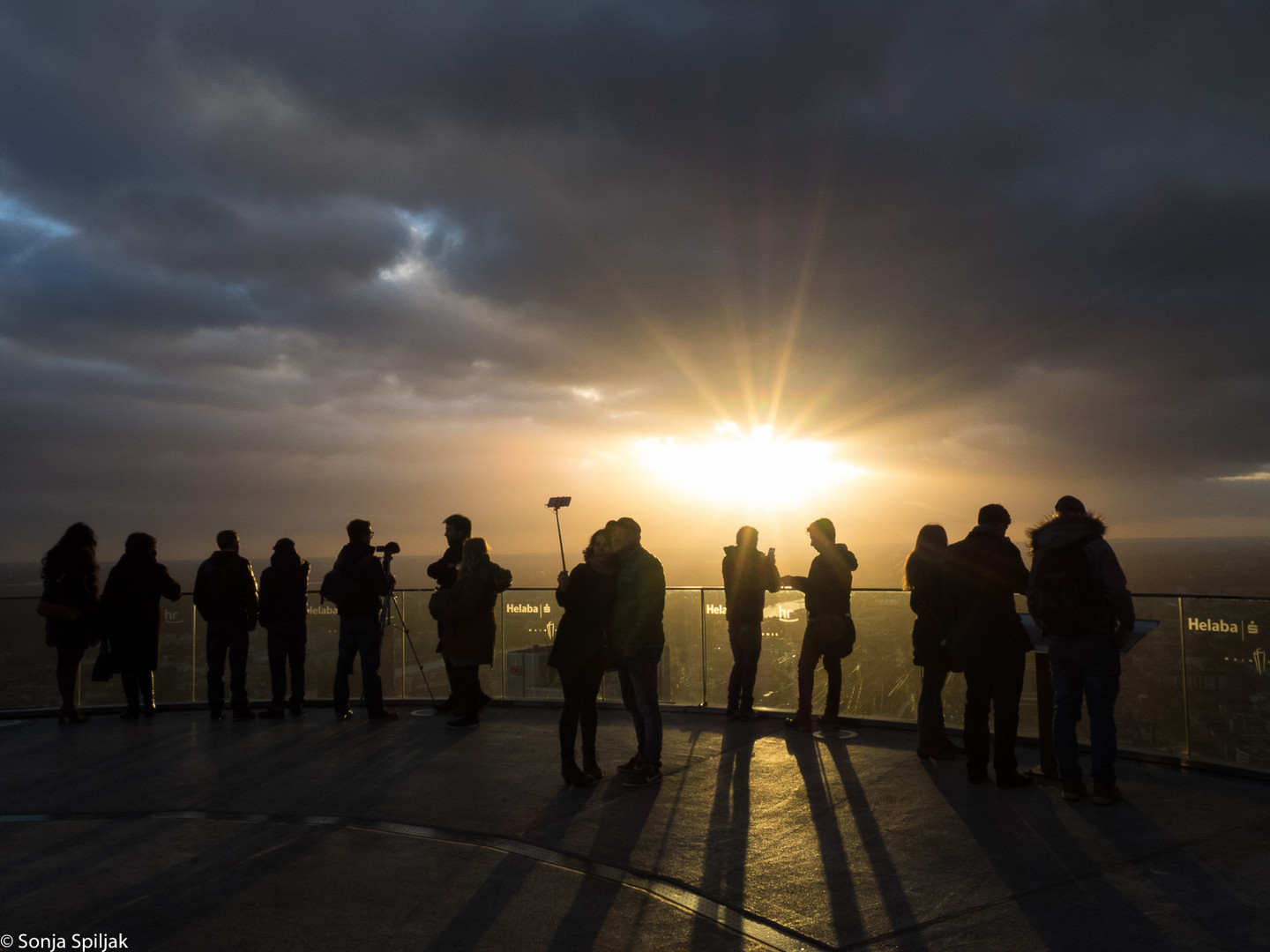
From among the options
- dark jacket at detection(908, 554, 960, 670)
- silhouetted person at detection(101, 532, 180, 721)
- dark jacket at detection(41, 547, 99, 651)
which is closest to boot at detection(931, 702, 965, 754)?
dark jacket at detection(908, 554, 960, 670)

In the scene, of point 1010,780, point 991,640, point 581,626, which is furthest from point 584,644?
point 1010,780

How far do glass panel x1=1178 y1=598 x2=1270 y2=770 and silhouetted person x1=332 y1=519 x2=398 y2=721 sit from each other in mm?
7393

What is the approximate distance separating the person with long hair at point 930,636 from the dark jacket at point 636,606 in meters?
2.21

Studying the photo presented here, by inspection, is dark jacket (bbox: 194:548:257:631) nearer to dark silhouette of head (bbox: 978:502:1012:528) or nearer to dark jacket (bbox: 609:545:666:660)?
dark jacket (bbox: 609:545:666:660)

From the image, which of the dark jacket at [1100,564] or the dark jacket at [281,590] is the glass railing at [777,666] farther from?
the dark jacket at [1100,564]

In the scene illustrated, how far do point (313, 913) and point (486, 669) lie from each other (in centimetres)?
629

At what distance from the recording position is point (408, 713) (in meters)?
9.96

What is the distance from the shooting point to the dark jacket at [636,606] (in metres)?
6.58

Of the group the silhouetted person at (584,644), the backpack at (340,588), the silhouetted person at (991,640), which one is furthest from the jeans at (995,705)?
the backpack at (340,588)

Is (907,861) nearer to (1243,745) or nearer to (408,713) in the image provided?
(1243,745)

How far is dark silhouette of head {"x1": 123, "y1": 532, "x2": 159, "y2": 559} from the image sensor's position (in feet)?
31.9

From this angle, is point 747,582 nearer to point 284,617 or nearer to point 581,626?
point 581,626

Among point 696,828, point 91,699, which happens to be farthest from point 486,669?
point 696,828

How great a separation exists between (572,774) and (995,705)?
303cm
